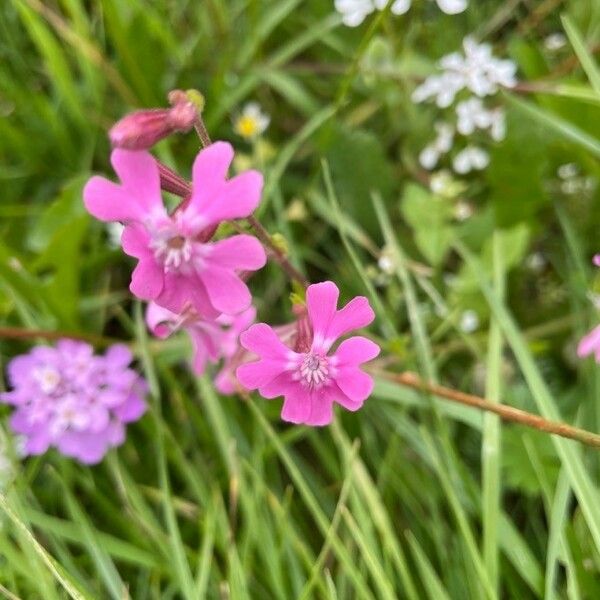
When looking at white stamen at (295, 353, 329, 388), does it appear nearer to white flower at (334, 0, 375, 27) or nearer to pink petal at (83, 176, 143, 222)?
pink petal at (83, 176, 143, 222)

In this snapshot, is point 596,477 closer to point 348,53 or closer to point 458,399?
point 458,399

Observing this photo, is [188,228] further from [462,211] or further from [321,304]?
[462,211]

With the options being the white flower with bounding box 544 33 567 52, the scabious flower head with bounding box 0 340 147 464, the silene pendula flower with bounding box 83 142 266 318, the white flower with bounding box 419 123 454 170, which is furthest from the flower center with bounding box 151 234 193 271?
the white flower with bounding box 544 33 567 52

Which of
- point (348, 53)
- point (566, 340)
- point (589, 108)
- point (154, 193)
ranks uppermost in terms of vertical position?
point (348, 53)

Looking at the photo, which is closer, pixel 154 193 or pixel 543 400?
pixel 154 193

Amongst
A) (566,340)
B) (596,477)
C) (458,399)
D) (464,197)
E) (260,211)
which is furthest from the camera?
(464,197)

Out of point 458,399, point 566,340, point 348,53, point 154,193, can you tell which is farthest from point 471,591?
point 348,53

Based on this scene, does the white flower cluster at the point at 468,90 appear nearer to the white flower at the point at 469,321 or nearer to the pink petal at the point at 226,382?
the white flower at the point at 469,321
